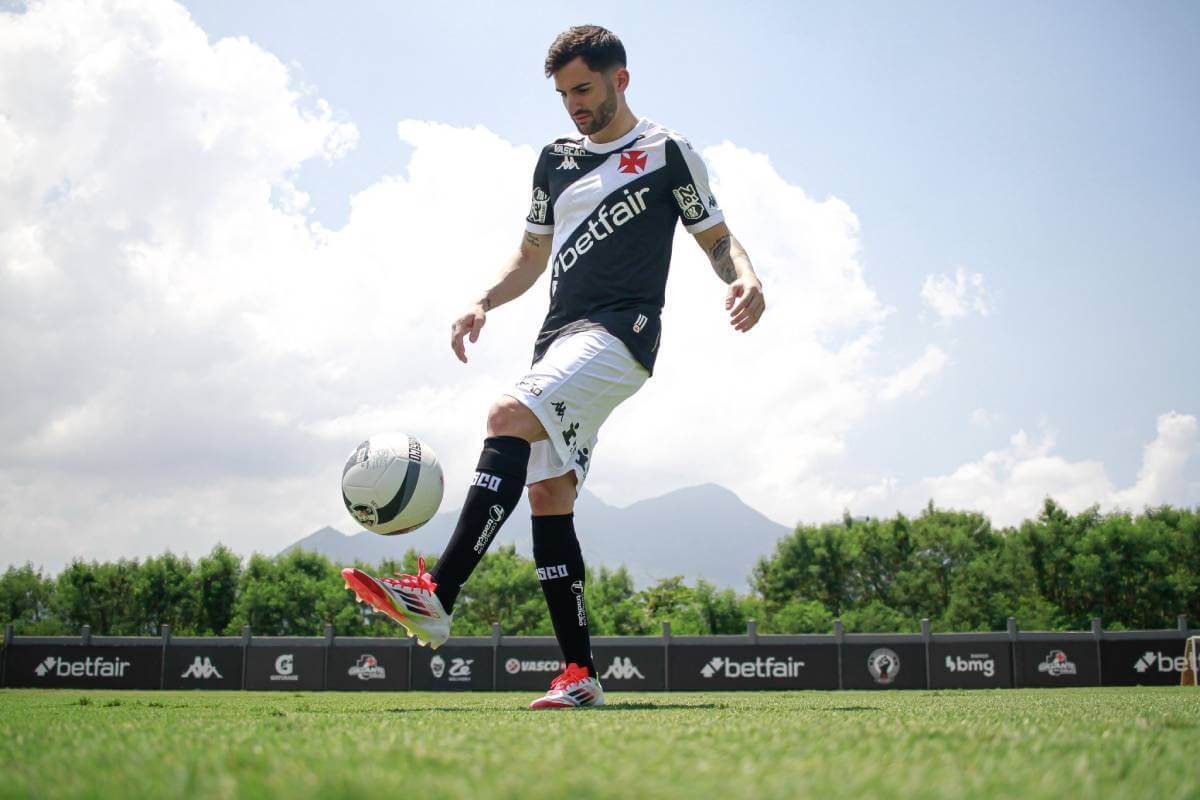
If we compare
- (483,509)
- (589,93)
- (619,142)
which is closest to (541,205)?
(619,142)

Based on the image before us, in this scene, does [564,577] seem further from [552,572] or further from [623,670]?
[623,670]

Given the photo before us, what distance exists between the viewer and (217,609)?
4878cm

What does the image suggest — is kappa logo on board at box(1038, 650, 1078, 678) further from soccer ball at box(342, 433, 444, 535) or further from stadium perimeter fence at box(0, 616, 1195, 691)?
soccer ball at box(342, 433, 444, 535)

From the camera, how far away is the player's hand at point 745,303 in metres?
3.53

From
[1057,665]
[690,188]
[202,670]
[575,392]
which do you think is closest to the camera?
[575,392]

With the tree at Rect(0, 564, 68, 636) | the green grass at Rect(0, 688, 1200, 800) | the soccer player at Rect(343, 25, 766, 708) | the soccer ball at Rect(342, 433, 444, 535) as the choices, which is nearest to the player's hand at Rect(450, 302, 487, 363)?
the soccer player at Rect(343, 25, 766, 708)

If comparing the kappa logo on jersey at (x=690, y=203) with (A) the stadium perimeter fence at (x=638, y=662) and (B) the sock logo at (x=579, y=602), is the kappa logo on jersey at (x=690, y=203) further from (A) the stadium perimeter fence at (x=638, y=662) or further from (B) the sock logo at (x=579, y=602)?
(A) the stadium perimeter fence at (x=638, y=662)

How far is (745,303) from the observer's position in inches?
140

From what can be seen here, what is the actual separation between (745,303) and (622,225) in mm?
603

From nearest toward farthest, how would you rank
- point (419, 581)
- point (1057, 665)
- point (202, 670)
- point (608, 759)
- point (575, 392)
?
point (608, 759)
point (419, 581)
point (575, 392)
point (1057, 665)
point (202, 670)

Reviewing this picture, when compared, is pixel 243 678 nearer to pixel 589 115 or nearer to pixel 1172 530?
pixel 589 115

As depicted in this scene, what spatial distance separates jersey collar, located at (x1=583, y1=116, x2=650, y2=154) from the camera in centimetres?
391

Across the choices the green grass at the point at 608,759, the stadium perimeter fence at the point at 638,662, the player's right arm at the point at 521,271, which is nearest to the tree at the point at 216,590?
the stadium perimeter fence at the point at 638,662

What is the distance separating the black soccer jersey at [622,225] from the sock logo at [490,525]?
78cm
